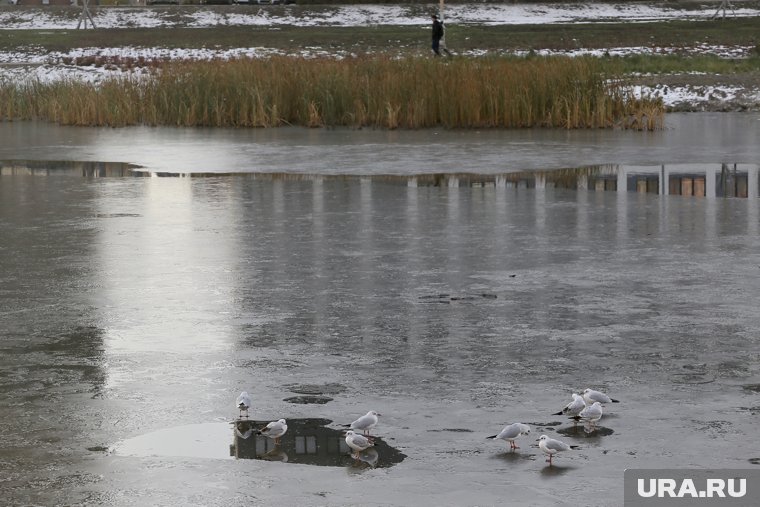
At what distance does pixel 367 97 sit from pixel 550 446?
20245mm

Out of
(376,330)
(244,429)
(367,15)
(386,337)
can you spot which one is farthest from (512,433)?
(367,15)

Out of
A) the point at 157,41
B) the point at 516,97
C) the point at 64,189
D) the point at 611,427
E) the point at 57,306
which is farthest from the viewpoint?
the point at 157,41

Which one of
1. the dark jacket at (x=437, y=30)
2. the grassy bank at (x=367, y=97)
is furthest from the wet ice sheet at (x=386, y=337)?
the dark jacket at (x=437, y=30)

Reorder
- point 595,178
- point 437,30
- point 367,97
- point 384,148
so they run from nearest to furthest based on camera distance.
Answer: point 595,178
point 384,148
point 367,97
point 437,30

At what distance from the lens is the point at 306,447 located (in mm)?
6457

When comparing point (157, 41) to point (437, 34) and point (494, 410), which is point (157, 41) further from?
point (494, 410)

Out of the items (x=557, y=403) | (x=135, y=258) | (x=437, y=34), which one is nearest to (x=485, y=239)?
(x=135, y=258)

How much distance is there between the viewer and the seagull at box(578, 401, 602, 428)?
668cm

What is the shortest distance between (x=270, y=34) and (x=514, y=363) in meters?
48.9

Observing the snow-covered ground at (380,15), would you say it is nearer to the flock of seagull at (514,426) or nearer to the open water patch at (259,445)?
the flock of seagull at (514,426)

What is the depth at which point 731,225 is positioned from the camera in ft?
43.7

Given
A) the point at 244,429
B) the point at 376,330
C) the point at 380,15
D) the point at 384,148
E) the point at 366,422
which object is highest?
the point at 380,15

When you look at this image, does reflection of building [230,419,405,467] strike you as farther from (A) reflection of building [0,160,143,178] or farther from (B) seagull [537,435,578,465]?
(A) reflection of building [0,160,143,178]

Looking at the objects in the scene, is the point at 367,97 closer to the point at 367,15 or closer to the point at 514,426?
the point at 514,426
